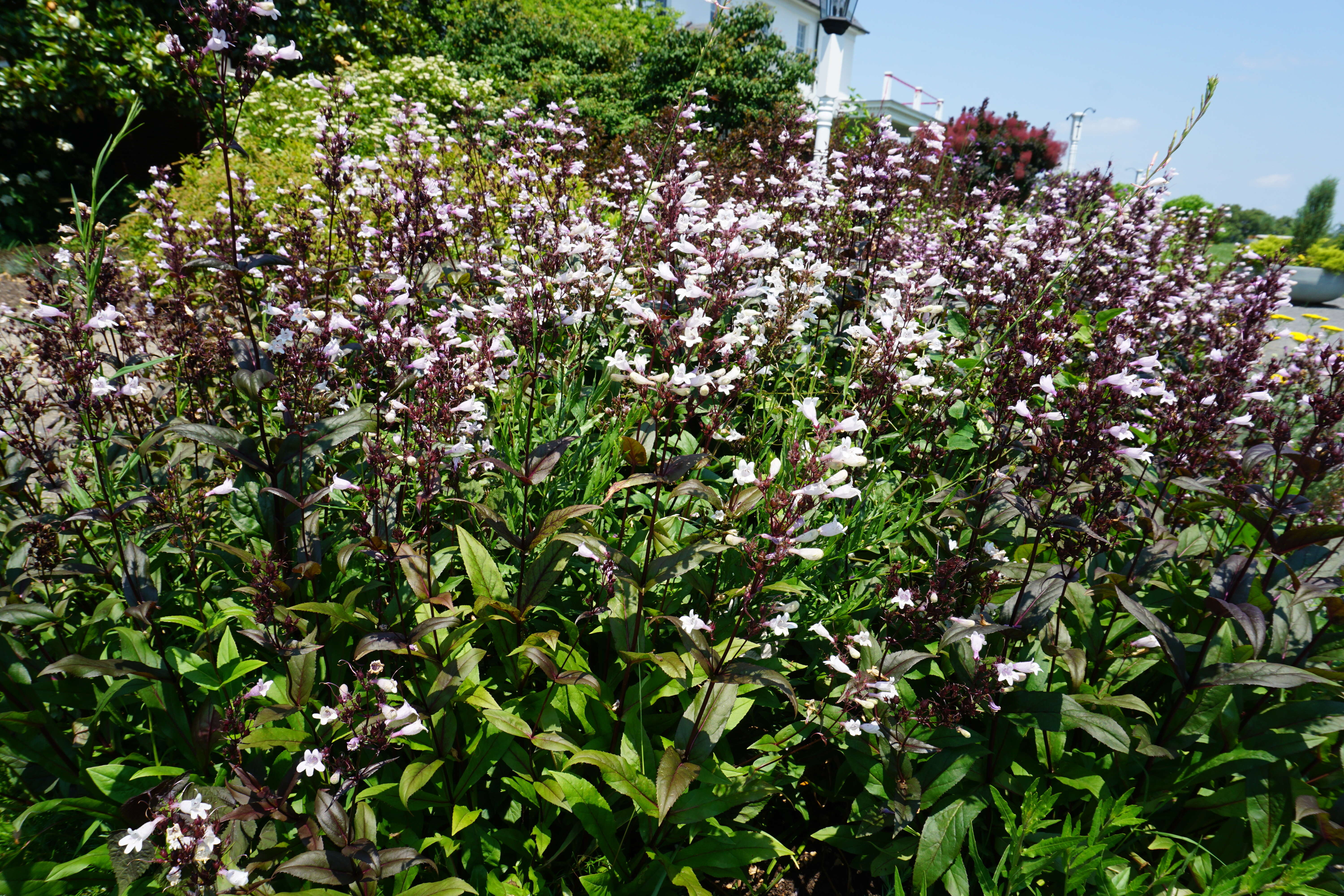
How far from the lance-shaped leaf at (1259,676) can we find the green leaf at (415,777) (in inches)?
111

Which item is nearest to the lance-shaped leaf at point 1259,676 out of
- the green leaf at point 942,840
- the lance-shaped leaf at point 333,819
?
the green leaf at point 942,840

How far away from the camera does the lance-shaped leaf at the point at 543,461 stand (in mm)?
2463

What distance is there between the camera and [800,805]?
2.80 metres

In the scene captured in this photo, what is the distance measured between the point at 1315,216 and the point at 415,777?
3823 centimetres

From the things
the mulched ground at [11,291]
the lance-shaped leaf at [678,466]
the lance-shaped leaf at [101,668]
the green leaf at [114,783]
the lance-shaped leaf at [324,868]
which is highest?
the lance-shaped leaf at [678,466]

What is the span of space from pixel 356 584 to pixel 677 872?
6.10 ft

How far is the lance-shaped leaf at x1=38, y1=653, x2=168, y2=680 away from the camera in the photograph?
2.26m

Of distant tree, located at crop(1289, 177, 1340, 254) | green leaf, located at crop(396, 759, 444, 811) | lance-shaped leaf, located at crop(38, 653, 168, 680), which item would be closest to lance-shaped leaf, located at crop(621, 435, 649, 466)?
green leaf, located at crop(396, 759, 444, 811)

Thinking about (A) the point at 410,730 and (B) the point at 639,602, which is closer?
(A) the point at 410,730

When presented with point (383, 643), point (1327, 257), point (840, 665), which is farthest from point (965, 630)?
point (1327, 257)

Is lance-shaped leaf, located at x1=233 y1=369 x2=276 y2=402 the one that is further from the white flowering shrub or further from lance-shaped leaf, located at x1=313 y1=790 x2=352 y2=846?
the white flowering shrub

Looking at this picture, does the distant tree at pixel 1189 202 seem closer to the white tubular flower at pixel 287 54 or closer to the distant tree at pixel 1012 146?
the distant tree at pixel 1012 146

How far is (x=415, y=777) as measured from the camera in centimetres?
218

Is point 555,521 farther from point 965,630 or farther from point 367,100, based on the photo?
point 367,100
